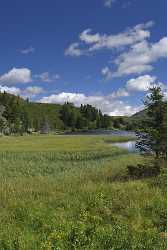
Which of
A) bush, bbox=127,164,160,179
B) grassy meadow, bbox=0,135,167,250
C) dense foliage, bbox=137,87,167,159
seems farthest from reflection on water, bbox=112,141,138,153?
grassy meadow, bbox=0,135,167,250

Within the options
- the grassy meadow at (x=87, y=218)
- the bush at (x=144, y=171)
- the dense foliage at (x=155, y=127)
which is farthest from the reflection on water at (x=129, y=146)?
the grassy meadow at (x=87, y=218)

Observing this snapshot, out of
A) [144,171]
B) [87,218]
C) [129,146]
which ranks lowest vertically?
[129,146]

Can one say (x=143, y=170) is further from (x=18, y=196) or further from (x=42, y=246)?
(x=42, y=246)

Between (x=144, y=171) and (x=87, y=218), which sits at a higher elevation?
(x=144, y=171)

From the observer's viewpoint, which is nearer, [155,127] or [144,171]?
[144,171]

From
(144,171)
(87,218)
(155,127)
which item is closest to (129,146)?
(155,127)

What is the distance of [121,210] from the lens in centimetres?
1189

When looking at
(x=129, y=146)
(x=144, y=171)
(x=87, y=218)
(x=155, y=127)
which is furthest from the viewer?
(x=129, y=146)

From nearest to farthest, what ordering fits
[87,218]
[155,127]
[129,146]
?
[87,218]
[155,127]
[129,146]

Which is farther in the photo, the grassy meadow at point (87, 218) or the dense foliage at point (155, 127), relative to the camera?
the dense foliage at point (155, 127)

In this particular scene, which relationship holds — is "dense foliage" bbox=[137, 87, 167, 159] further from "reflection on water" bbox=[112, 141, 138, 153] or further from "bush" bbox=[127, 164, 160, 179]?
"reflection on water" bbox=[112, 141, 138, 153]

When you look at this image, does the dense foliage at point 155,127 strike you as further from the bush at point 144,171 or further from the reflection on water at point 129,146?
the reflection on water at point 129,146

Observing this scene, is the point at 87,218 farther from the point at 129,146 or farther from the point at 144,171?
the point at 129,146

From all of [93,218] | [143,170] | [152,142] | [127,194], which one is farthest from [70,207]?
[152,142]
